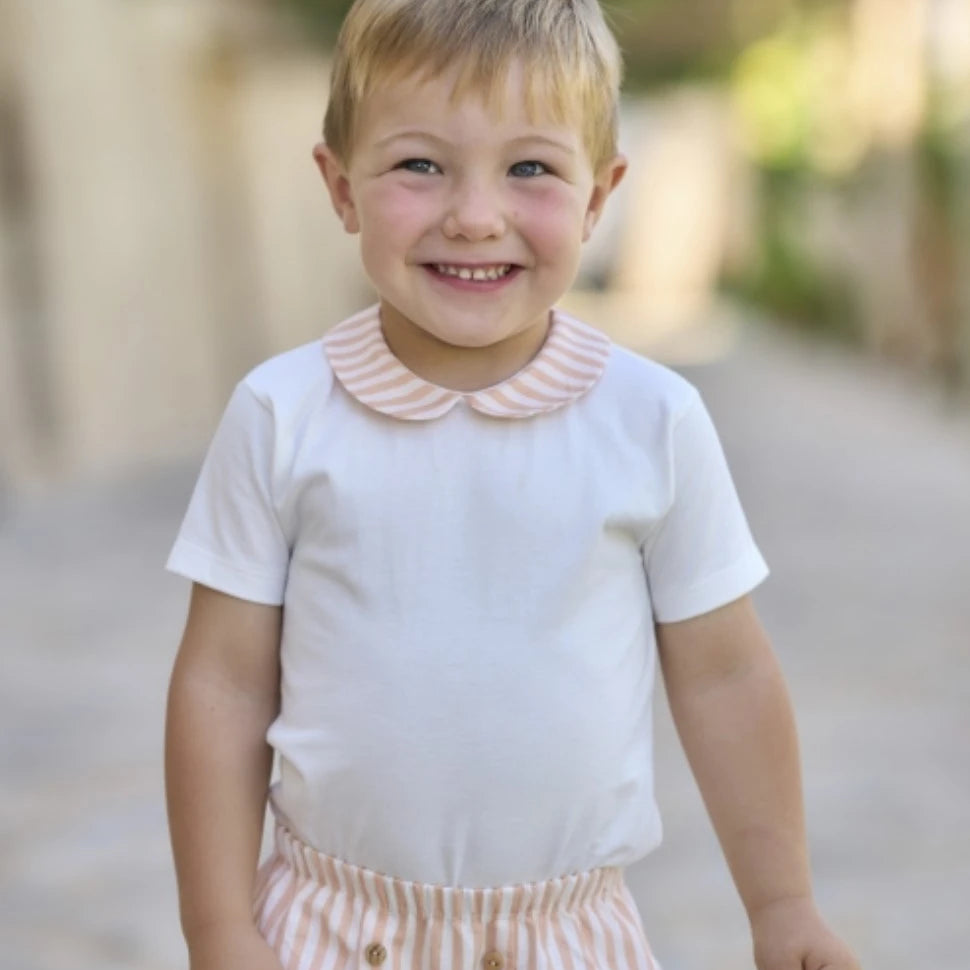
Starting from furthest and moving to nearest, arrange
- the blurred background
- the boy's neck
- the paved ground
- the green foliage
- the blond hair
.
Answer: the green foliage < the blurred background < the paved ground < the boy's neck < the blond hair

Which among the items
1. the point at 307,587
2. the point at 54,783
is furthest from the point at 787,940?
the point at 54,783

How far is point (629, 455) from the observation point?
1667 mm

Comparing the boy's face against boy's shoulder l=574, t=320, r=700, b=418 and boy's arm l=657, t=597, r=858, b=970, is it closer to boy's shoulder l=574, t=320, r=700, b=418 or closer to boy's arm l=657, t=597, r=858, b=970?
boy's shoulder l=574, t=320, r=700, b=418

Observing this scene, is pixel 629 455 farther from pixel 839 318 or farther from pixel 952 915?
pixel 839 318

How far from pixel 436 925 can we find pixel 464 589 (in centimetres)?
30

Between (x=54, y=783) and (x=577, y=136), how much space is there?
9.51ft

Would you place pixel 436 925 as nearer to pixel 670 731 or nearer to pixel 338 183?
pixel 338 183

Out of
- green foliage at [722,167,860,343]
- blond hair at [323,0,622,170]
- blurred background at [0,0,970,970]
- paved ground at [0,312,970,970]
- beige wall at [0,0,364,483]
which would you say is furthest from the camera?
green foliage at [722,167,860,343]

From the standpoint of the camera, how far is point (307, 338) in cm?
1276

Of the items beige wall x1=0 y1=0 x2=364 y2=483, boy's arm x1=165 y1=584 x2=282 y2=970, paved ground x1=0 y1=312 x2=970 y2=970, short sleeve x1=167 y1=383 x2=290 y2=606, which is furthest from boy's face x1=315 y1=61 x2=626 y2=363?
beige wall x1=0 y1=0 x2=364 y2=483

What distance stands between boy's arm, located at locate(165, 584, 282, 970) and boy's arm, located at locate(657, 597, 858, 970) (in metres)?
0.39

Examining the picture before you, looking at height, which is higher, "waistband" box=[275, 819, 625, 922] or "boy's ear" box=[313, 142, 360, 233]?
"boy's ear" box=[313, 142, 360, 233]

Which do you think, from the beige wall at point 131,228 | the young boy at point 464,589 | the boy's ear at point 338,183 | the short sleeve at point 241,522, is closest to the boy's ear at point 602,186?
the young boy at point 464,589

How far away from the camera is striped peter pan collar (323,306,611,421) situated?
1671mm
